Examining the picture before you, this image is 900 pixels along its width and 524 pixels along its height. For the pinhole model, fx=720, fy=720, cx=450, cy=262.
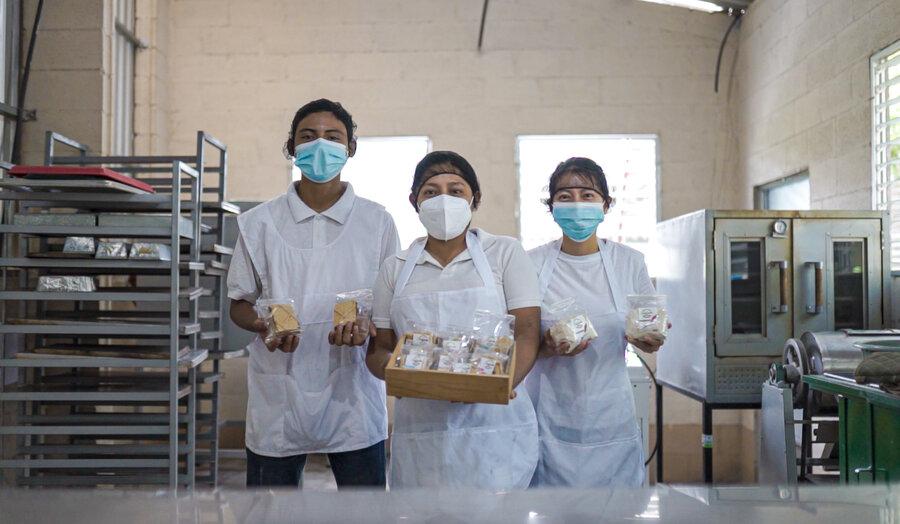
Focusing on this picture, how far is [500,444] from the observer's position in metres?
1.85

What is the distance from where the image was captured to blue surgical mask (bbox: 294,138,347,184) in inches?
82.3

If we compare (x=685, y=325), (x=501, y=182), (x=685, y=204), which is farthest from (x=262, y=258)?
(x=685, y=204)

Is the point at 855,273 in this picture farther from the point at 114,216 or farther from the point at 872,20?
the point at 114,216

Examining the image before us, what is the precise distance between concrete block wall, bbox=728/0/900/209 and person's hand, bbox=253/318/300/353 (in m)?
3.27

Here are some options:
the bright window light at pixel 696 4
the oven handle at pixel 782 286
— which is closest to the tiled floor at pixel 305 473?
the oven handle at pixel 782 286

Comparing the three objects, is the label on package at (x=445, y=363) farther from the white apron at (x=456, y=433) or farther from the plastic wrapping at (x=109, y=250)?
the plastic wrapping at (x=109, y=250)

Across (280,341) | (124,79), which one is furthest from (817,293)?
(124,79)

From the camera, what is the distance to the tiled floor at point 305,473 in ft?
16.9

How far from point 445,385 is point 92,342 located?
3.56 metres

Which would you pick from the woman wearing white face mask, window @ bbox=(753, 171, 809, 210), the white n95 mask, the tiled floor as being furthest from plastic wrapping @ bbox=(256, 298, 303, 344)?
window @ bbox=(753, 171, 809, 210)

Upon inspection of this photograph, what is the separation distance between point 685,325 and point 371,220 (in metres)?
2.56

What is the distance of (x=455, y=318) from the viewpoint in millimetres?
1863

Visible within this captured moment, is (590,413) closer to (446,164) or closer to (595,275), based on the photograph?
(595,275)

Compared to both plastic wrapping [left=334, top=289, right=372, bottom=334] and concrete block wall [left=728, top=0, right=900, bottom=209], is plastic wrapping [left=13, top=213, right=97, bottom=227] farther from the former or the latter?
concrete block wall [left=728, top=0, right=900, bottom=209]
